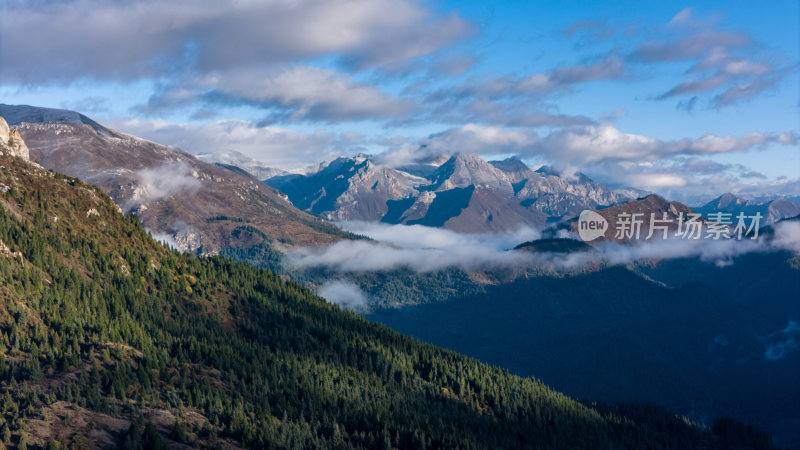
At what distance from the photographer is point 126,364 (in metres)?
194

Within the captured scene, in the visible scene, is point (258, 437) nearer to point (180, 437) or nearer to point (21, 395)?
point (180, 437)

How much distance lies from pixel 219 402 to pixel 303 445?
31630 mm

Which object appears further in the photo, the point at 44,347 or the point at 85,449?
the point at 44,347

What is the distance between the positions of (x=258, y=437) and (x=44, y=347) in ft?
238

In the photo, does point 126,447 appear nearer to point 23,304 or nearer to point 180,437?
point 180,437

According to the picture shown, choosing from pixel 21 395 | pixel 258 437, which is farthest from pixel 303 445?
pixel 21 395

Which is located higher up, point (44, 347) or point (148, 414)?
point (44, 347)

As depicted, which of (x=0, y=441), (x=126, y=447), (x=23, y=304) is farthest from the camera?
(x=23, y=304)

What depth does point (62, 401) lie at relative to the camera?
16450 cm

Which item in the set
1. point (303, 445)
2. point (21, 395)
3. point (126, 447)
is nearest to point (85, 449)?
point (126, 447)

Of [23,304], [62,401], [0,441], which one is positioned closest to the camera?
[0,441]

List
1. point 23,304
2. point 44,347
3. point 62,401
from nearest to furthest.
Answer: point 62,401, point 44,347, point 23,304

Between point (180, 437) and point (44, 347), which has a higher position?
point (44, 347)

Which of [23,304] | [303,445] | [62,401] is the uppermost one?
[23,304]
